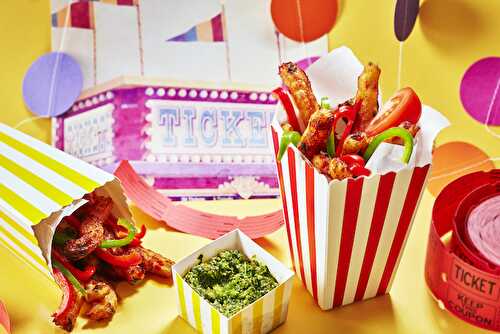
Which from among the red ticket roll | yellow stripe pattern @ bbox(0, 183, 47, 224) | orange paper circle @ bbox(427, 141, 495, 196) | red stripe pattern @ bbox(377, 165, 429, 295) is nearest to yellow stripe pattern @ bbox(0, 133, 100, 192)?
yellow stripe pattern @ bbox(0, 183, 47, 224)

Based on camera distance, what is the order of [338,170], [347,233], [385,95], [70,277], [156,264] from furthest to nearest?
[385,95], [156,264], [70,277], [347,233], [338,170]

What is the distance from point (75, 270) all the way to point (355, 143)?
2.22 ft

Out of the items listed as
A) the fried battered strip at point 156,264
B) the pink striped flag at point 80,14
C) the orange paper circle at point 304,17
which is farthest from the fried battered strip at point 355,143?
the pink striped flag at point 80,14

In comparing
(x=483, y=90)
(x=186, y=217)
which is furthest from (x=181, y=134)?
(x=483, y=90)

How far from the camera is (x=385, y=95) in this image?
5.97 ft

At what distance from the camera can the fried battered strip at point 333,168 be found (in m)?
1.15

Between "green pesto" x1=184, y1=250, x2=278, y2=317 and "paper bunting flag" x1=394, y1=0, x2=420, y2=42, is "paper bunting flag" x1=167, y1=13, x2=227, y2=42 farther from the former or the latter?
"green pesto" x1=184, y1=250, x2=278, y2=317

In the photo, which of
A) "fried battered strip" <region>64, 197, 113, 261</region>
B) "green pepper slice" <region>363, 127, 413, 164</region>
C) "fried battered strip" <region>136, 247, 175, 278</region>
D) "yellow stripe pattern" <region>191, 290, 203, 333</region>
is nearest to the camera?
"green pepper slice" <region>363, 127, 413, 164</region>

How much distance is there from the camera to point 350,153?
1.22m

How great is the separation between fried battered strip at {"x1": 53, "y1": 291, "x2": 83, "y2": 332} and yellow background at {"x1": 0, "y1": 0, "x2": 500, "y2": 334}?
28mm

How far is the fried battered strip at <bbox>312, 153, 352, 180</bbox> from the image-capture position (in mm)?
1154

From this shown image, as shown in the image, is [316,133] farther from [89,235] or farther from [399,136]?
[89,235]

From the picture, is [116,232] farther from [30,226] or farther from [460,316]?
[460,316]

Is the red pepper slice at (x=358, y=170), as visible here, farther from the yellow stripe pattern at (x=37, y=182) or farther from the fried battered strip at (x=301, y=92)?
the yellow stripe pattern at (x=37, y=182)
